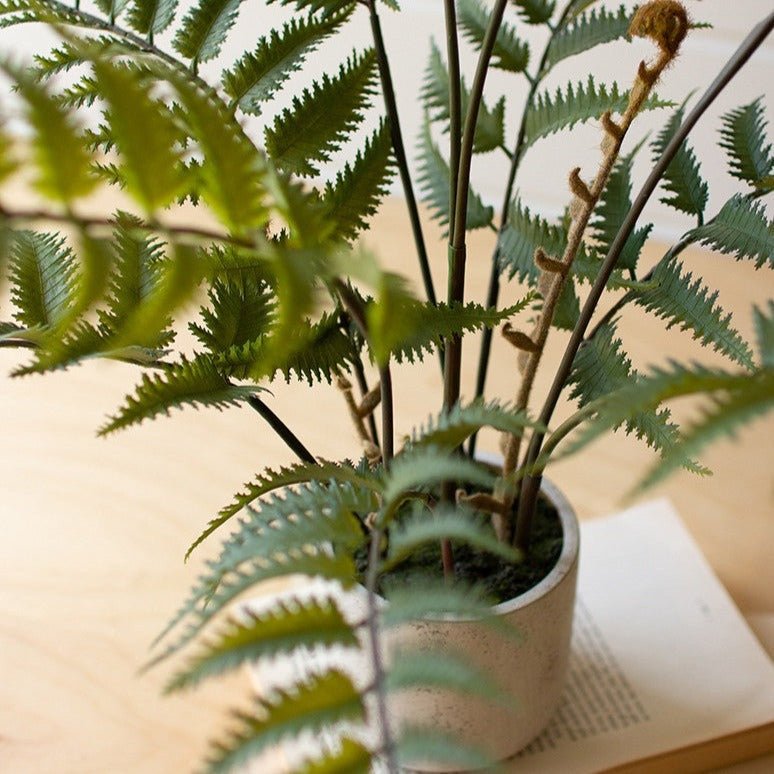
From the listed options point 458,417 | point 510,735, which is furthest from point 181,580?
point 458,417

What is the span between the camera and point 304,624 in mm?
218

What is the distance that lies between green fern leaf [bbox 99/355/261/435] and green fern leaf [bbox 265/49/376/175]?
0.08 m

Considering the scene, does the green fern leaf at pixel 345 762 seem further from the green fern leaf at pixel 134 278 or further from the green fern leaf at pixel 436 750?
the green fern leaf at pixel 134 278

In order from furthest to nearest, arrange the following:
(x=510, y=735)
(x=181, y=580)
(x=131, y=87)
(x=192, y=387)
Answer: (x=181, y=580), (x=510, y=735), (x=192, y=387), (x=131, y=87)

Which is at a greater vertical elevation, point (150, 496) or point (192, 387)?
point (192, 387)

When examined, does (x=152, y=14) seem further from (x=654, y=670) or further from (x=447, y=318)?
(x=654, y=670)

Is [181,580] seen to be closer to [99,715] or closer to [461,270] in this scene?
[99,715]

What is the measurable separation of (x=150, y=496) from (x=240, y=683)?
0.45 feet

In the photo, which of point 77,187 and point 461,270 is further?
point 461,270

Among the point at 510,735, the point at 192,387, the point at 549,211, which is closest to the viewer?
the point at 192,387

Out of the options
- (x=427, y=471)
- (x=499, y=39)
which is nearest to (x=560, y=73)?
(x=499, y=39)

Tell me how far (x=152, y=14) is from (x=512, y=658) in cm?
24

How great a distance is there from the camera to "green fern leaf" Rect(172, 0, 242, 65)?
345mm

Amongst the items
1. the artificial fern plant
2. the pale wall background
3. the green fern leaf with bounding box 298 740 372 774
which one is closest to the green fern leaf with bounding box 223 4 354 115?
the artificial fern plant
